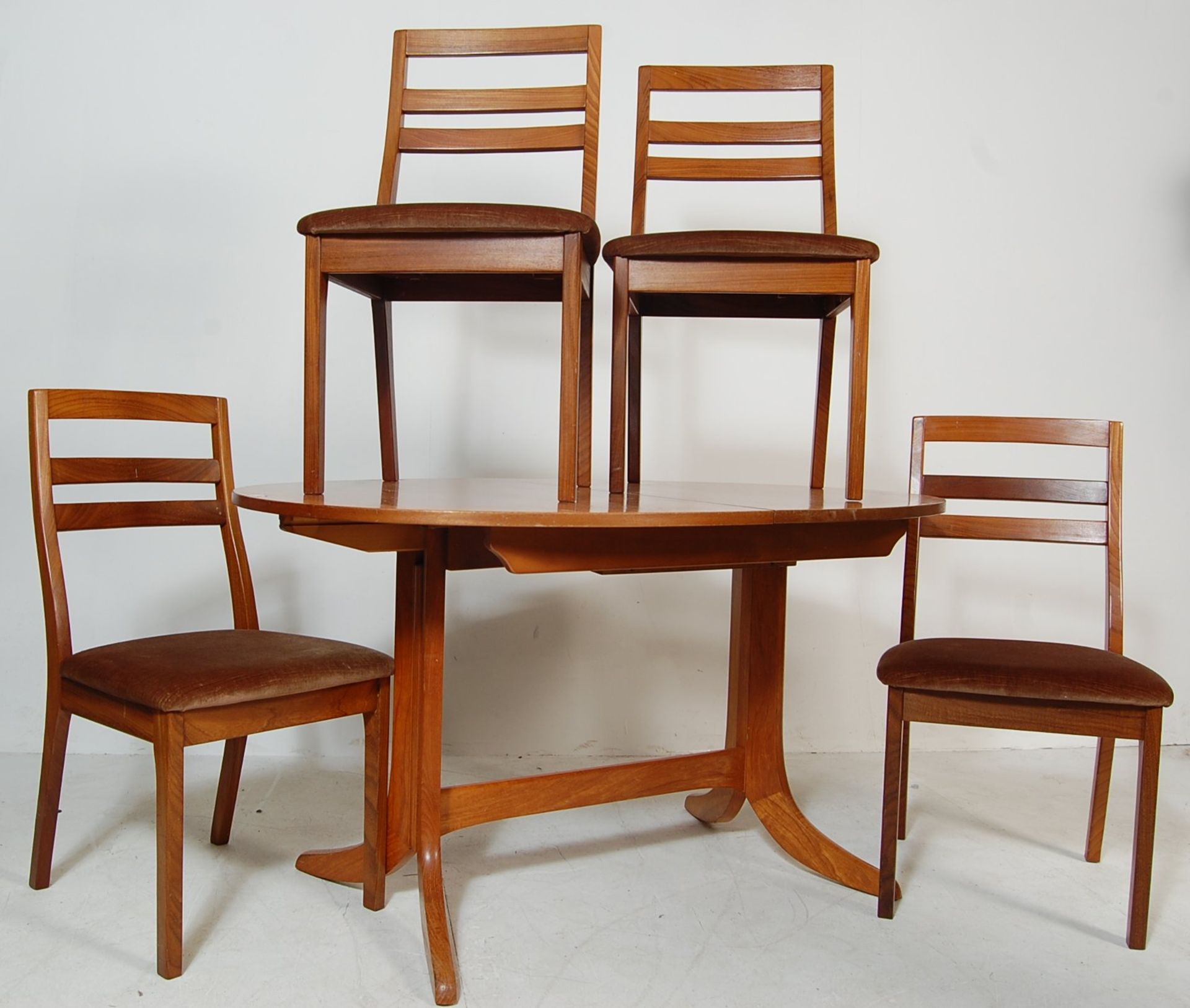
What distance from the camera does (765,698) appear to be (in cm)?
224

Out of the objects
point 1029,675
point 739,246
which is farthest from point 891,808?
point 739,246

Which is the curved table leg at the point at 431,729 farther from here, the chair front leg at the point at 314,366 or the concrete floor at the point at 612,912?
the chair front leg at the point at 314,366

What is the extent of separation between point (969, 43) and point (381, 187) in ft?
6.32

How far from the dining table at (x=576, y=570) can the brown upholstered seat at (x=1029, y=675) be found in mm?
263

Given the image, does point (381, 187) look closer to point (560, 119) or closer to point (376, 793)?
point (560, 119)

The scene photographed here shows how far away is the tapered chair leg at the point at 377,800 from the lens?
187 cm

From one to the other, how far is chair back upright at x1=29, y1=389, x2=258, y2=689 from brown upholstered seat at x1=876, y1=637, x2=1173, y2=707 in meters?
1.36

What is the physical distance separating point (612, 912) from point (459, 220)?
128 centimetres

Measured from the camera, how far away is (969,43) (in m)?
3.09

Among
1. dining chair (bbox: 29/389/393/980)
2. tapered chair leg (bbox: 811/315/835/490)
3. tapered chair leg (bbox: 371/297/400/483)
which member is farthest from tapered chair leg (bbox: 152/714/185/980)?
tapered chair leg (bbox: 811/315/835/490)

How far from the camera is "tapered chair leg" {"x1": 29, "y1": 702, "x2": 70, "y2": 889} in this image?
1.95m

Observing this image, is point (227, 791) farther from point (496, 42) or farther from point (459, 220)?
point (496, 42)

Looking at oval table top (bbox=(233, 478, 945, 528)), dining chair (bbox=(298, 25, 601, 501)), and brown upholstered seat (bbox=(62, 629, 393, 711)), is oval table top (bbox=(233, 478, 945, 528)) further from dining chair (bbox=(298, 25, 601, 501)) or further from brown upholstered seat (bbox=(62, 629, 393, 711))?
brown upholstered seat (bbox=(62, 629, 393, 711))

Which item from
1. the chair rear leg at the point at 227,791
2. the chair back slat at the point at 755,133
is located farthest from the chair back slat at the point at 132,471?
the chair back slat at the point at 755,133
